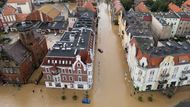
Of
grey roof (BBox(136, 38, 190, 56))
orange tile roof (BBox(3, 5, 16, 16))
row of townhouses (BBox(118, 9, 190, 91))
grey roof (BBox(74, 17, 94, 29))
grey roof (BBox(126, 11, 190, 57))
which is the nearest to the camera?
row of townhouses (BBox(118, 9, 190, 91))

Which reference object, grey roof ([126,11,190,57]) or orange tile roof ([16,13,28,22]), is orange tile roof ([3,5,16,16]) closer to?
orange tile roof ([16,13,28,22])

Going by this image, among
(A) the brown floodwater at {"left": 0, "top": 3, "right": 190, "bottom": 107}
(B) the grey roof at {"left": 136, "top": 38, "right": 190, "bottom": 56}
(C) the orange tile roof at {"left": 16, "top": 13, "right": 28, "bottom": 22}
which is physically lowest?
(A) the brown floodwater at {"left": 0, "top": 3, "right": 190, "bottom": 107}

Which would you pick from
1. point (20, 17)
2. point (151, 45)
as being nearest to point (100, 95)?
point (151, 45)

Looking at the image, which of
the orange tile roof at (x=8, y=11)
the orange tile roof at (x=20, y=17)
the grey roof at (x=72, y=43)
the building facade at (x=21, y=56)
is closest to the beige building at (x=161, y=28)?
the grey roof at (x=72, y=43)

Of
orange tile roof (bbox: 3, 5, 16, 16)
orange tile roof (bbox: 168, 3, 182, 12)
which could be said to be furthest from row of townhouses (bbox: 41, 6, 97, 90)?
orange tile roof (bbox: 168, 3, 182, 12)

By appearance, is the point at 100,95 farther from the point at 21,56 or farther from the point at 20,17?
the point at 20,17

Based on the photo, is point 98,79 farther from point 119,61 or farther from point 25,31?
point 25,31
